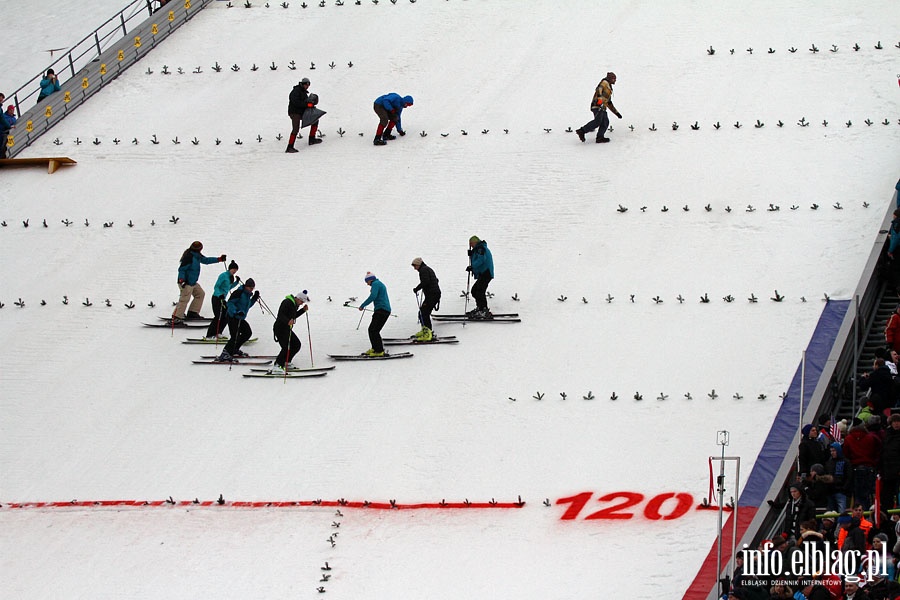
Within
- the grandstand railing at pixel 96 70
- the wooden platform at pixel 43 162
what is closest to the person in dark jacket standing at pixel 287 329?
the wooden platform at pixel 43 162

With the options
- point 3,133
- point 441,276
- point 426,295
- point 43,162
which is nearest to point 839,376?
point 426,295

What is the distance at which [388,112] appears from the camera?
77.5 ft

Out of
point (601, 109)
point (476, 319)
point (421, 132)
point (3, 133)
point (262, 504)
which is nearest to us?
point (262, 504)

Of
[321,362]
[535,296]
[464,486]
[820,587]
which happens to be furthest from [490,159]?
[820,587]

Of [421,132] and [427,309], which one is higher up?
[421,132]

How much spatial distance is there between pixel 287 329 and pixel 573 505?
14.6ft

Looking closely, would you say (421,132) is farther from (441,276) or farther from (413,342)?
(413,342)

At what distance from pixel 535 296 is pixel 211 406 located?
161 inches

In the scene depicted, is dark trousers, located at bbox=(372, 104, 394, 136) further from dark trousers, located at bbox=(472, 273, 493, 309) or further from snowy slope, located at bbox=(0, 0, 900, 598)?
dark trousers, located at bbox=(472, 273, 493, 309)

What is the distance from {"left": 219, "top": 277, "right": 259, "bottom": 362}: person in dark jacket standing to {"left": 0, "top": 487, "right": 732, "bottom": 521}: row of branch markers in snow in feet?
9.52

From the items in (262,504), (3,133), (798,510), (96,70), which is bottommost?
(262,504)

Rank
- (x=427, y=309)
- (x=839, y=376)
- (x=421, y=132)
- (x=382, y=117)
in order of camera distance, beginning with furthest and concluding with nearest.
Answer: (x=421, y=132)
(x=382, y=117)
(x=427, y=309)
(x=839, y=376)

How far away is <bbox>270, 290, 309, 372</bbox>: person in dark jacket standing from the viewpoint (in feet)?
60.3

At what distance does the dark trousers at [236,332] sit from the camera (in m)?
Result: 19.0
